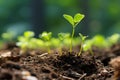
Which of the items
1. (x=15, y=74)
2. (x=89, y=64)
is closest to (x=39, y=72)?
(x=15, y=74)

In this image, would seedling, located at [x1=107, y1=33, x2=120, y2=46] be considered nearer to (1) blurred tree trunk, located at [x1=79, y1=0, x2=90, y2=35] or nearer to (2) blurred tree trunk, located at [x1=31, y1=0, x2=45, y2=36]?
(2) blurred tree trunk, located at [x1=31, y1=0, x2=45, y2=36]

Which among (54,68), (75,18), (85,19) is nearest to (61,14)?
(85,19)

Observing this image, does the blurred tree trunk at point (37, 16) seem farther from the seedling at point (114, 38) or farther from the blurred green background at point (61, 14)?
the seedling at point (114, 38)

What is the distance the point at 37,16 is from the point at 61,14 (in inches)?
154

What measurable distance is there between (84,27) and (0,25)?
3191 mm

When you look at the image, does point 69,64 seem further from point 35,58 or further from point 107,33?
point 107,33

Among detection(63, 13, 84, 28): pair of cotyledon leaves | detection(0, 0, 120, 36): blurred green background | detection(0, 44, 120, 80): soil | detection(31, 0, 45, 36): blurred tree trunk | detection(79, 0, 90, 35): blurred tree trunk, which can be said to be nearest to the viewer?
detection(0, 44, 120, 80): soil

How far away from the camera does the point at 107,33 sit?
1222cm

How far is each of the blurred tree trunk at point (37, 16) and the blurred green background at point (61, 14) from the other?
1.11m

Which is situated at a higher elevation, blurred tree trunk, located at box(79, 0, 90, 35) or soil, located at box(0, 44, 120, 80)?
blurred tree trunk, located at box(79, 0, 90, 35)

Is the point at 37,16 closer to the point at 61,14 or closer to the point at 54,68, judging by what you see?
the point at 61,14

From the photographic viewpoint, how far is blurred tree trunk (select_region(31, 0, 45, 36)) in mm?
9422

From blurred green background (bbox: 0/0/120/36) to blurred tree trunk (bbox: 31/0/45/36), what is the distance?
1113mm

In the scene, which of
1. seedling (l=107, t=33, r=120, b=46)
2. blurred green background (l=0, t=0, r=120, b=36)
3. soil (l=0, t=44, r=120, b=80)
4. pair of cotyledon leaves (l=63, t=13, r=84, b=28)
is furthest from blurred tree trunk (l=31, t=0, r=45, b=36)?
soil (l=0, t=44, r=120, b=80)
